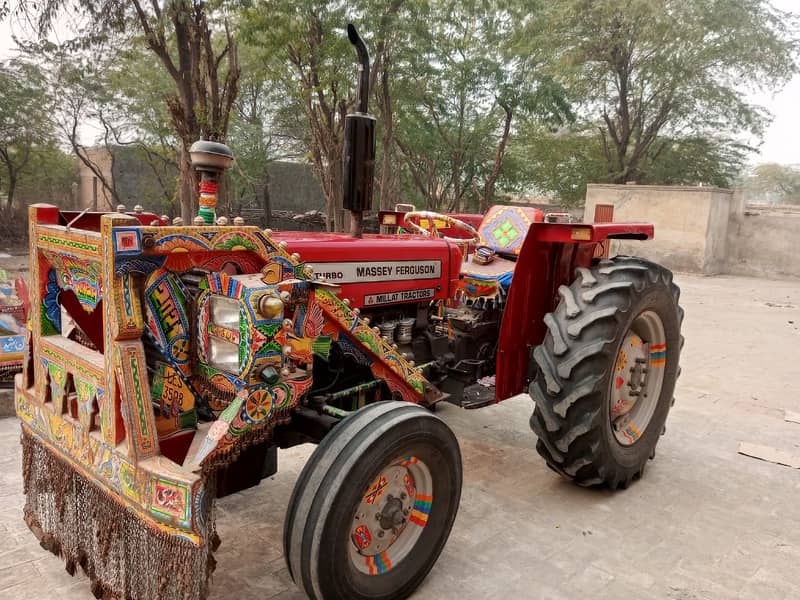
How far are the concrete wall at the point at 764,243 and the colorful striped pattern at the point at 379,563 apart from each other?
16145 millimetres

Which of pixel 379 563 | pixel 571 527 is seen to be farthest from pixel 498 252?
pixel 379 563

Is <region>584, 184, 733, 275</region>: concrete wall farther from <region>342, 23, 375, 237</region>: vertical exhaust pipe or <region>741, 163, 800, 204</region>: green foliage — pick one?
<region>741, 163, 800, 204</region>: green foliage

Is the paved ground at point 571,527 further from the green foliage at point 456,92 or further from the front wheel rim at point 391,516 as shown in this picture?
the green foliage at point 456,92

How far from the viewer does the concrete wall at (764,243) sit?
15125 millimetres

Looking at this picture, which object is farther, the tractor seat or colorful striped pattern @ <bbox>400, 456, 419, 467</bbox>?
the tractor seat

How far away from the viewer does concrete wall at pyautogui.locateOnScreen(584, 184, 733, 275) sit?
15000 millimetres

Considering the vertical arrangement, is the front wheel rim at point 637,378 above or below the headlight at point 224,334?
below

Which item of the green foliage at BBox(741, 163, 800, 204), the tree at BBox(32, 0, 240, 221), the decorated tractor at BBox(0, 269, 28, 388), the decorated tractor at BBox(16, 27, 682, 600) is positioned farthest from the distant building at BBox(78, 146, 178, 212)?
the green foliage at BBox(741, 163, 800, 204)

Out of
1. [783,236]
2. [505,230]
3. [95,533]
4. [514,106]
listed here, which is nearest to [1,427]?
[95,533]

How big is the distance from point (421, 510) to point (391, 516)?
0.17 metres

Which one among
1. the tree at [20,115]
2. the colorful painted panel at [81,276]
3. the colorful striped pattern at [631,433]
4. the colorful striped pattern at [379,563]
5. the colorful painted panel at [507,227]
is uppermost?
the tree at [20,115]

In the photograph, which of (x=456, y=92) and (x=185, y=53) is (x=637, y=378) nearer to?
(x=185, y=53)

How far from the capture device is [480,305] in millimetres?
3895

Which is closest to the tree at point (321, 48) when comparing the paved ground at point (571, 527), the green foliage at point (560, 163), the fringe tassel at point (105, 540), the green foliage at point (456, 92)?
the green foliage at point (456, 92)
